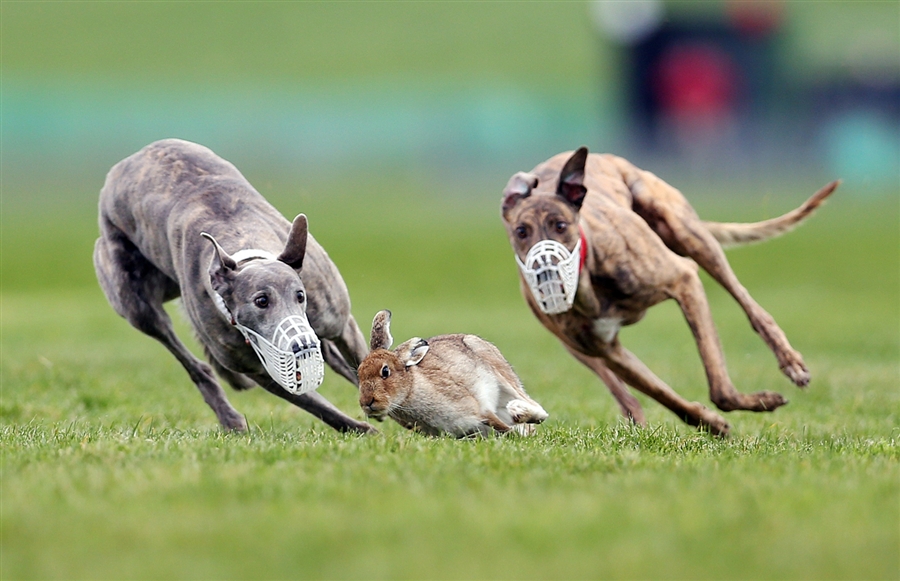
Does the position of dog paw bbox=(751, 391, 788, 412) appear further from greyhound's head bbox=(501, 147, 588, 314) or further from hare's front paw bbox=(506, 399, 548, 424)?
hare's front paw bbox=(506, 399, 548, 424)

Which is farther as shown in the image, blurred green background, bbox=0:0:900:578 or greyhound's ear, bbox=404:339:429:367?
greyhound's ear, bbox=404:339:429:367

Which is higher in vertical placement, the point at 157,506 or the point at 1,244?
the point at 157,506

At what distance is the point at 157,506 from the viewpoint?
3727 mm

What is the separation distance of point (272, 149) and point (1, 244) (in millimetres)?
11773

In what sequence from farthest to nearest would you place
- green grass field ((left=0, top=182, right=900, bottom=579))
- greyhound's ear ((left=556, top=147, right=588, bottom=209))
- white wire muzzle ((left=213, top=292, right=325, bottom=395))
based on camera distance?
greyhound's ear ((left=556, top=147, right=588, bottom=209)) < white wire muzzle ((left=213, top=292, right=325, bottom=395)) < green grass field ((left=0, top=182, right=900, bottom=579))

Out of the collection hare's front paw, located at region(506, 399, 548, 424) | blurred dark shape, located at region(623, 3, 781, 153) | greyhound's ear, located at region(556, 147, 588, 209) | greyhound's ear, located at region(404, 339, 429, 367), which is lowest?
blurred dark shape, located at region(623, 3, 781, 153)

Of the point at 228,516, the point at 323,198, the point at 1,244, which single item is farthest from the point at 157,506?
the point at 323,198

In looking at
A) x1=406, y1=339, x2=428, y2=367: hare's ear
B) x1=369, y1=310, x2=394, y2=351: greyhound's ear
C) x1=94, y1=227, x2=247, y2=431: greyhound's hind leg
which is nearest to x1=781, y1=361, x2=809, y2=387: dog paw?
x1=406, y1=339, x2=428, y2=367: hare's ear

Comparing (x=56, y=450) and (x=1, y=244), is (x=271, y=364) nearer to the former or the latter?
(x=56, y=450)

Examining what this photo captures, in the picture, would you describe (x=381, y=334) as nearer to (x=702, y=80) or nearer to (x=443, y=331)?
(x=443, y=331)

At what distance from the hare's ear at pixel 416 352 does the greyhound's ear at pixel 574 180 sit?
1402 mm

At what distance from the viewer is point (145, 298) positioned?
22.8ft

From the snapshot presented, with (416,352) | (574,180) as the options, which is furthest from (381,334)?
(574,180)

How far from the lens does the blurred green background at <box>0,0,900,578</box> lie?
339 centimetres
